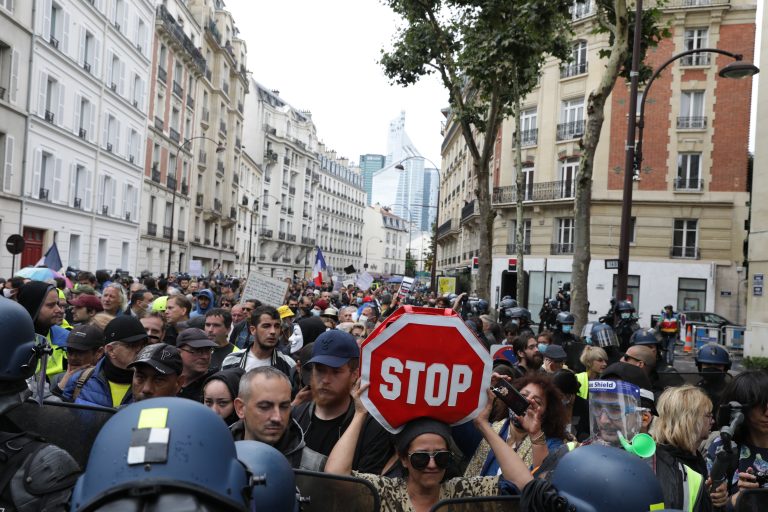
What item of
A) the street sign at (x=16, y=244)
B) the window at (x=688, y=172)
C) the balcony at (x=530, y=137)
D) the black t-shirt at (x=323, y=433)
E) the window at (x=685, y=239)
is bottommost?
the black t-shirt at (x=323, y=433)

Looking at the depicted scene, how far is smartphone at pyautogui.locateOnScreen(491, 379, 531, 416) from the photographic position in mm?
3006

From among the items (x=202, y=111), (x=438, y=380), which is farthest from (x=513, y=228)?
(x=438, y=380)

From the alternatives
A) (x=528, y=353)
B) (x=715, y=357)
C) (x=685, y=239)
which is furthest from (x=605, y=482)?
(x=685, y=239)

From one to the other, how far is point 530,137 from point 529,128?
25.2 inches

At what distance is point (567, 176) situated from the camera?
3409cm

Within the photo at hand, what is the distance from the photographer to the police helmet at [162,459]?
136 centimetres

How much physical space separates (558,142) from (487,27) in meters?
19.2

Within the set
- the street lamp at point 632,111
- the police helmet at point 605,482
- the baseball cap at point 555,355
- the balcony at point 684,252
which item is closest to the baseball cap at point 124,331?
the police helmet at point 605,482

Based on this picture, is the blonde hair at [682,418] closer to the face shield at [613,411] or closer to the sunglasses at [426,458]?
the face shield at [613,411]

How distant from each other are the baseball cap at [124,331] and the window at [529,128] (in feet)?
108

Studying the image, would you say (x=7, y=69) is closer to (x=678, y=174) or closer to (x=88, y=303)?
(x=88, y=303)

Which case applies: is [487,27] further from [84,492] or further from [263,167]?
[263,167]

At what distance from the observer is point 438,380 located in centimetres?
268

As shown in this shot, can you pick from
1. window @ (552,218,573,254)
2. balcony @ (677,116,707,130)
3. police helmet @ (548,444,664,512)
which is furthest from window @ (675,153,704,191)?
police helmet @ (548,444,664,512)
